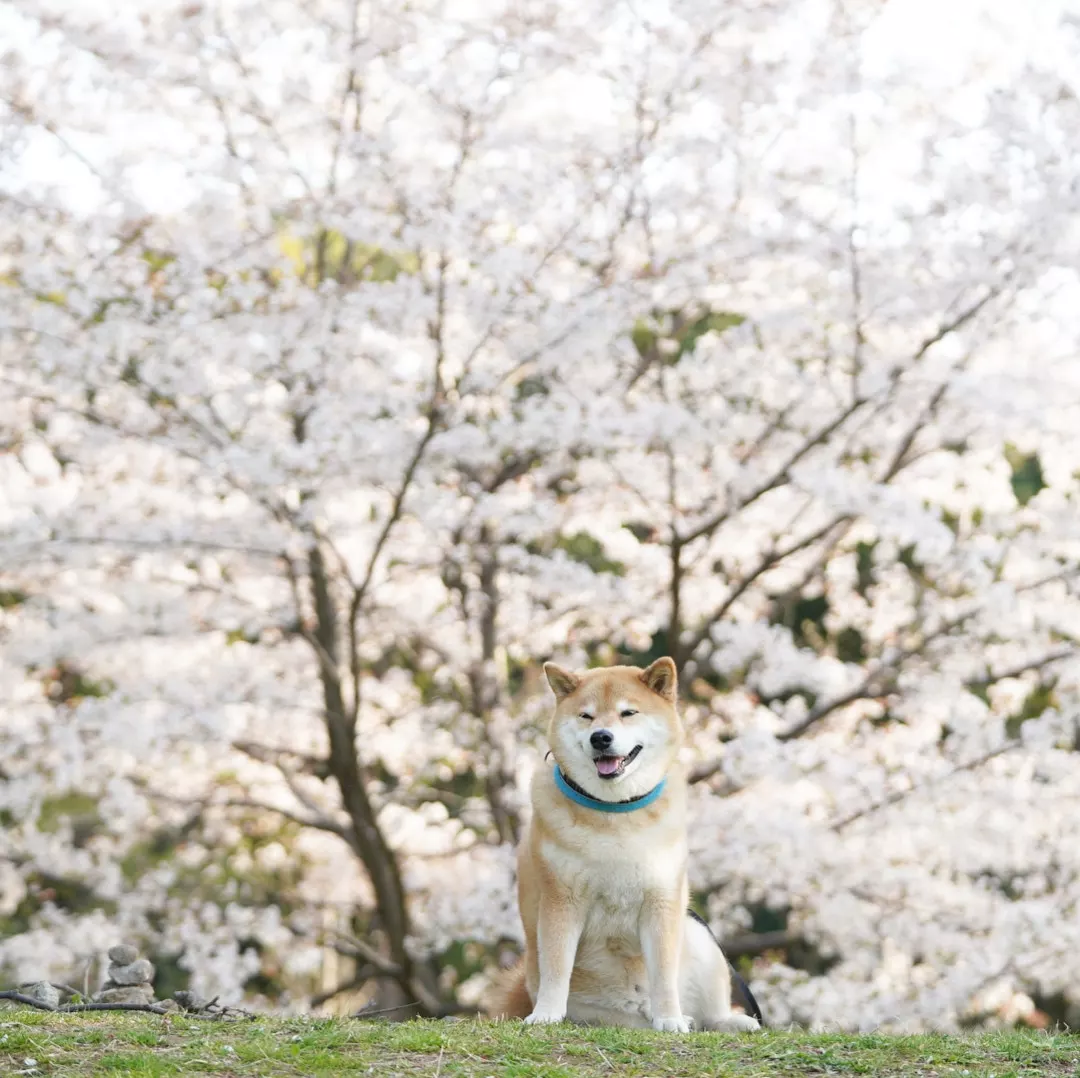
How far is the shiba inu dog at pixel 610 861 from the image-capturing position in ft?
17.0

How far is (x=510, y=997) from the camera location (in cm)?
580

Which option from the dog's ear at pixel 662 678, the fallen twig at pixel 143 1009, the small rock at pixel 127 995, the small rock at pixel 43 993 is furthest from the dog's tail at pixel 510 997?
the small rock at pixel 43 993

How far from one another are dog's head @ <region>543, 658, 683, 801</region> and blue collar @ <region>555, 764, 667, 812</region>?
0.02m

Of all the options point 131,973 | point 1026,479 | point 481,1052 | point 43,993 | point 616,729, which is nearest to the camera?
point 481,1052

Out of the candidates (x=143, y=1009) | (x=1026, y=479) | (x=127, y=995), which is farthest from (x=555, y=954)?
(x=1026, y=479)

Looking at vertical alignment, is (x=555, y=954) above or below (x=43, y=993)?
above

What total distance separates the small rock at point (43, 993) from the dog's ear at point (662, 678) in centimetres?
260

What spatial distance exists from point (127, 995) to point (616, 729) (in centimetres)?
238

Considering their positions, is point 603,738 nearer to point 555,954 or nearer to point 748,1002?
point 555,954

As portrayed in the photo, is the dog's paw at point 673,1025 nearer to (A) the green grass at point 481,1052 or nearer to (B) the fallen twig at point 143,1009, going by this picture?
(A) the green grass at point 481,1052

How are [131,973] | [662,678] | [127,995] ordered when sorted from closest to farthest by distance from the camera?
1. [662,678]
2. [127,995]
3. [131,973]

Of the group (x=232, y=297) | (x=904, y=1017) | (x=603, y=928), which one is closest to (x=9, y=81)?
(x=232, y=297)

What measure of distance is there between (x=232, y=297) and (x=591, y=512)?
3.31m

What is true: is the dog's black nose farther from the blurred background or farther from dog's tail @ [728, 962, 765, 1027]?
the blurred background
